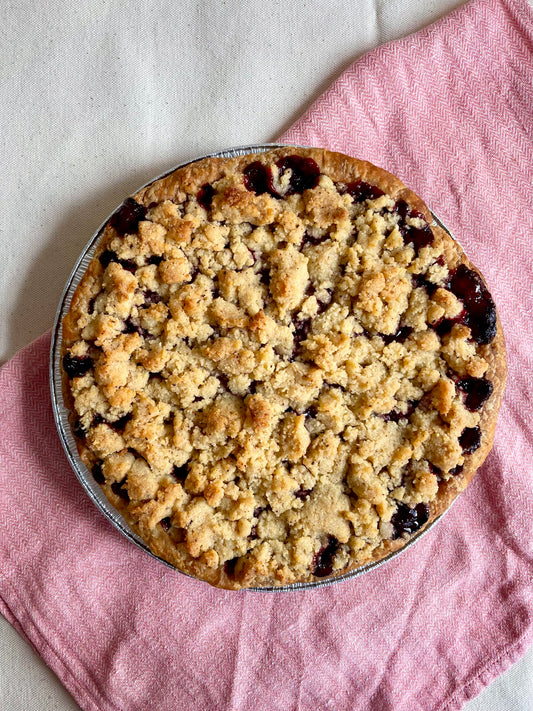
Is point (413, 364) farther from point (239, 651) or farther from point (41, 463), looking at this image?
point (41, 463)

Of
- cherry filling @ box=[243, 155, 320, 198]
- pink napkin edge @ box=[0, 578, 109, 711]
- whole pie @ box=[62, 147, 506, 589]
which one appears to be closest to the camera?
whole pie @ box=[62, 147, 506, 589]

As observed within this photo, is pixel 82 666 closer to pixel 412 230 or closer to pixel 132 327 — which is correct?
pixel 132 327

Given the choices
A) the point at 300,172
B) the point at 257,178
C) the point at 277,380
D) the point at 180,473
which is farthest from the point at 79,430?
the point at 300,172

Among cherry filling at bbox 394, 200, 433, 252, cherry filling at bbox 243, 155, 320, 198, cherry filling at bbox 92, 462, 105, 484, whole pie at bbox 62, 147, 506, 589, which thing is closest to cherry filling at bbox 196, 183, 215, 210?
whole pie at bbox 62, 147, 506, 589

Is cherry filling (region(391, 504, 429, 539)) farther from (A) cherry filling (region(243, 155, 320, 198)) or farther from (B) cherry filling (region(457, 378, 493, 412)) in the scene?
(A) cherry filling (region(243, 155, 320, 198))

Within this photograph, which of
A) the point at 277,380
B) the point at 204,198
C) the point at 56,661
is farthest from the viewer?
the point at 56,661

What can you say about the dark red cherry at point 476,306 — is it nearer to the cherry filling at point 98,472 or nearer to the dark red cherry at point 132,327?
the dark red cherry at point 132,327
